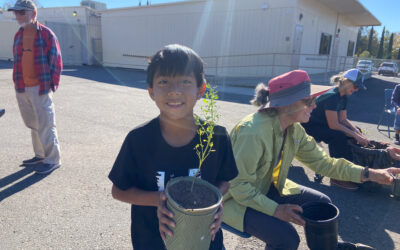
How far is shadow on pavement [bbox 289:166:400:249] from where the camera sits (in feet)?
9.55

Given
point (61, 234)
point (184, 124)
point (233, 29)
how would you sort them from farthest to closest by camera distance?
point (233, 29) → point (61, 234) → point (184, 124)

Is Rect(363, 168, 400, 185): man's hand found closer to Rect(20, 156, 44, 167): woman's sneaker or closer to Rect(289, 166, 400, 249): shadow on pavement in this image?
Rect(289, 166, 400, 249): shadow on pavement

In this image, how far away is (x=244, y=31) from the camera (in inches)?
651

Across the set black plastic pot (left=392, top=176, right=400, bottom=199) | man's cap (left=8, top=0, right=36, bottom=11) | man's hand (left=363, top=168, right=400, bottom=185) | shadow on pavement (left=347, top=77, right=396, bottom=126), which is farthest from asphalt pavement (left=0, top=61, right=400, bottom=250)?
shadow on pavement (left=347, top=77, right=396, bottom=126)

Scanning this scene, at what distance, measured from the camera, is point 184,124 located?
5.09ft

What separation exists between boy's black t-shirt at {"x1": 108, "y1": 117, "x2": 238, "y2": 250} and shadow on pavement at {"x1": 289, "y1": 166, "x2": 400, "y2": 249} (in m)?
2.16

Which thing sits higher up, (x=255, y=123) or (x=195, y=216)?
(x=255, y=123)

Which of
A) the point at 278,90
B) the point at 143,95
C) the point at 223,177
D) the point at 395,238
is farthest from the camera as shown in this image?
the point at 143,95

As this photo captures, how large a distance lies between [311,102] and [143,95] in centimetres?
914

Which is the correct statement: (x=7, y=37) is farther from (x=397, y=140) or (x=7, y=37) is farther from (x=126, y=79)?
(x=397, y=140)

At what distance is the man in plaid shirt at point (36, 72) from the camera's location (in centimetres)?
372

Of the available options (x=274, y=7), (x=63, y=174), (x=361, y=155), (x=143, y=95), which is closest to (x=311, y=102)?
(x=361, y=155)

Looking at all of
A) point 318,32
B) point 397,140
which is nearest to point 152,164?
point 397,140

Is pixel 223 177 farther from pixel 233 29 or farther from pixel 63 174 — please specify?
pixel 233 29
